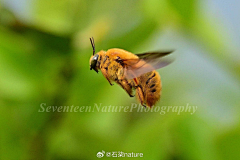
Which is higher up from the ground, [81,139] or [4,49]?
[4,49]

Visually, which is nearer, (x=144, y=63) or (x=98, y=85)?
(x=144, y=63)

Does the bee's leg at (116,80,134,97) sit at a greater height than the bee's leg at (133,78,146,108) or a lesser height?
greater

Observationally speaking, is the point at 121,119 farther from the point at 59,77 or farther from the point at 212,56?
the point at 212,56

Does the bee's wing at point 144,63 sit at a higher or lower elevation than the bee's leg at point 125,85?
lower

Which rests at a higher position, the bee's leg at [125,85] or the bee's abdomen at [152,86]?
the bee's leg at [125,85]

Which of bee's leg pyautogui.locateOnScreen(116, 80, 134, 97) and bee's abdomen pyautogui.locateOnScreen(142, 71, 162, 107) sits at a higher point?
bee's leg pyautogui.locateOnScreen(116, 80, 134, 97)

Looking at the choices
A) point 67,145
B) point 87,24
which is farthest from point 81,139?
point 87,24
